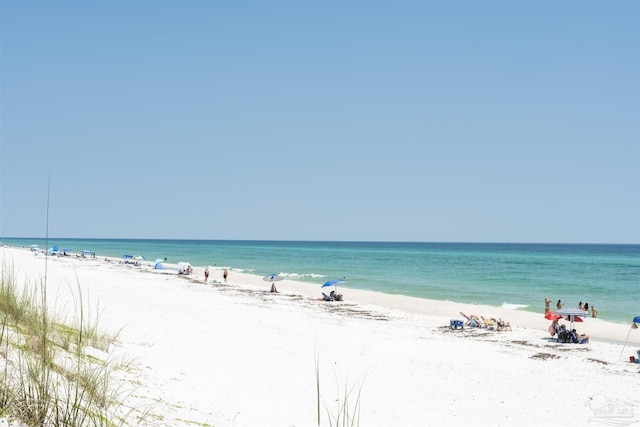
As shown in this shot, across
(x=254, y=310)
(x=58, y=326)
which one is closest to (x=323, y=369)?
(x=58, y=326)

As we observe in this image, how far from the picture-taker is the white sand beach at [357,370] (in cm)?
660

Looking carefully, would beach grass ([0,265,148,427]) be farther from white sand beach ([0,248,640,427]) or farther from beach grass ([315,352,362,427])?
beach grass ([315,352,362,427])

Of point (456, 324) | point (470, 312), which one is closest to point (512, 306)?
point (470, 312)

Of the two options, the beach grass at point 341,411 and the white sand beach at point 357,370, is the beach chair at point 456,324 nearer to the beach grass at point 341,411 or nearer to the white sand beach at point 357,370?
the white sand beach at point 357,370

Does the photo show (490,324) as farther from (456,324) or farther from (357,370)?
(357,370)

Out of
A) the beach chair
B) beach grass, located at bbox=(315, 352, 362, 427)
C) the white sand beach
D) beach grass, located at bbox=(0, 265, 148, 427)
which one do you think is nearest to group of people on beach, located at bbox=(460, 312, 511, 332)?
the white sand beach

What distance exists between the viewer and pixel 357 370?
10.4m

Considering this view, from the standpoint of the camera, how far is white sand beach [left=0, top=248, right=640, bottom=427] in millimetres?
6602

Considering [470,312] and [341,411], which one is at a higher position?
[341,411]

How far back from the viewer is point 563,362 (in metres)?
13.9

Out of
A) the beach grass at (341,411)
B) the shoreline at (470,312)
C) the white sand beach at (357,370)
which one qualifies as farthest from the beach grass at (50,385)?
the shoreline at (470,312)

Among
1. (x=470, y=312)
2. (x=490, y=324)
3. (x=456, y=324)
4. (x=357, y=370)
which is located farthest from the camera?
(x=470, y=312)

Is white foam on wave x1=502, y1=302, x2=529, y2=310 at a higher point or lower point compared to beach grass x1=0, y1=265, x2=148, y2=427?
lower

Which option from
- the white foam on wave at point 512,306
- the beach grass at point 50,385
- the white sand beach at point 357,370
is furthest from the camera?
the white foam on wave at point 512,306
